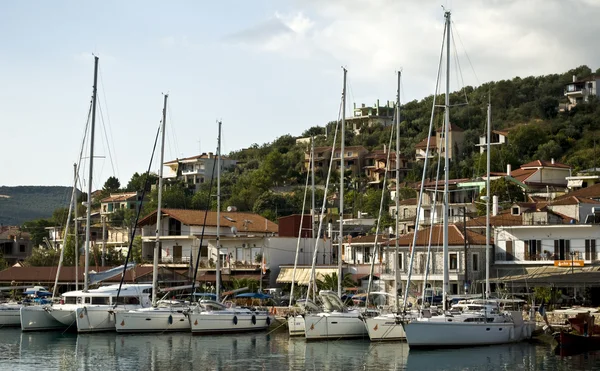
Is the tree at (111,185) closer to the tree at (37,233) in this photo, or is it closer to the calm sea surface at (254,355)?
the tree at (37,233)

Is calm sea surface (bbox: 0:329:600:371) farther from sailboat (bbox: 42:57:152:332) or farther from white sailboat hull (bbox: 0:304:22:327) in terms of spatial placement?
white sailboat hull (bbox: 0:304:22:327)

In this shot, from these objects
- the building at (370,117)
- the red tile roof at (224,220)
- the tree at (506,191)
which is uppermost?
the building at (370,117)

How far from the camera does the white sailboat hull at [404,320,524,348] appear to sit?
47.2m

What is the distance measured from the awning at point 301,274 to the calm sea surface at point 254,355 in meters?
15.1

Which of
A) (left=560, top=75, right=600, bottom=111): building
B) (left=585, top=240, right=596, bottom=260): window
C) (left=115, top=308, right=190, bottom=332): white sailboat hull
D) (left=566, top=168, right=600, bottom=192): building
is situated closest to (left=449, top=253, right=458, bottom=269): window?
(left=585, top=240, right=596, bottom=260): window

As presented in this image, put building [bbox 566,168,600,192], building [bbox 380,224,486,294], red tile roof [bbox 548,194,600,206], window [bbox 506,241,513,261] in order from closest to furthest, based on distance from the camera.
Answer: building [bbox 380,224,486,294] → window [bbox 506,241,513,261] → red tile roof [bbox 548,194,600,206] → building [bbox 566,168,600,192]

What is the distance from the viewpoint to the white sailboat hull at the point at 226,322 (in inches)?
2250

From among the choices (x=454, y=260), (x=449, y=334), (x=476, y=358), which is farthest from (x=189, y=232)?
(x=476, y=358)

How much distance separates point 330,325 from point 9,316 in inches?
1023

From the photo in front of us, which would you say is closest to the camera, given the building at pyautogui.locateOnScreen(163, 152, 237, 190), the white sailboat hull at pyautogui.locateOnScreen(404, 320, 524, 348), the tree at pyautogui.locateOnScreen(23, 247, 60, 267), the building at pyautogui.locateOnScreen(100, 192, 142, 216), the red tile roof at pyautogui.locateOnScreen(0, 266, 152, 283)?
the white sailboat hull at pyautogui.locateOnScreen(404, 320, 524, 348)

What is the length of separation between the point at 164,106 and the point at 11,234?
70519mm

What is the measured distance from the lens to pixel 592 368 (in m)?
41.4

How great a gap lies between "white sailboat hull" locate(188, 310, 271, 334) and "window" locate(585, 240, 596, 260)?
2302cm

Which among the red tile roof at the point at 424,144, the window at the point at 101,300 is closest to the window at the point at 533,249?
the window at the point at 101,300
